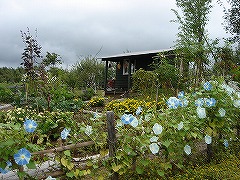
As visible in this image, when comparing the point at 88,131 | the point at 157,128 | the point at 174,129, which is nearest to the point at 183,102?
the point at 174,129

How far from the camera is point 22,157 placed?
10.1 ft

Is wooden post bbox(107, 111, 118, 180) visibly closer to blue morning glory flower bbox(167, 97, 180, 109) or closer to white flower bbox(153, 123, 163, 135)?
white flower bbox(153, 123, 163, 135)

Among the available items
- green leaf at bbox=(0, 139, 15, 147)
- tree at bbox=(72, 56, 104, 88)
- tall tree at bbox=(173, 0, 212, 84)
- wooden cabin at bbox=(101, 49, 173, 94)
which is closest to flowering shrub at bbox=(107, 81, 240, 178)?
green leaf at bbox=(0, 139, 15, 147)

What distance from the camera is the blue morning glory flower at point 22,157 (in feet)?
10.1

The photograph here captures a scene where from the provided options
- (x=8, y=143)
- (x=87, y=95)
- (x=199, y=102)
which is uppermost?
(x=199, y=102)

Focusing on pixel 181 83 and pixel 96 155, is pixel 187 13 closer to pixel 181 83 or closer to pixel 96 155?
pixel 181 83

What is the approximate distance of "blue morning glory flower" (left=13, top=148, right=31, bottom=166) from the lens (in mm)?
3070

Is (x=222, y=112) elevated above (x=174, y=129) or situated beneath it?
elevated above

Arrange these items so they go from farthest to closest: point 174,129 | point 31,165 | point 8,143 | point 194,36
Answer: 1. point 194,36
2. point 174,129
3. point 31,165
4. point 8,143

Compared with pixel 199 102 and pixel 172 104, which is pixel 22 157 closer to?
pixel 172 104

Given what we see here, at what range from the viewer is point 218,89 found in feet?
15.5

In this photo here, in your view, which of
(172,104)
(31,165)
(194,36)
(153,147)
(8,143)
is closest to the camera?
(8,143)

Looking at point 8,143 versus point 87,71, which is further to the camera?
point 87,71

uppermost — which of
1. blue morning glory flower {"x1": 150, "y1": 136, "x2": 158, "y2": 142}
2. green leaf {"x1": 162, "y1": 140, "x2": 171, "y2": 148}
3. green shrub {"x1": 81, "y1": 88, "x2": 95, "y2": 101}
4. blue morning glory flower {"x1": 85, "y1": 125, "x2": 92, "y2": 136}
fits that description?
blue morning glory flower {"x1": 85, "y1": 125, "x2": 92, "y2": 136}
